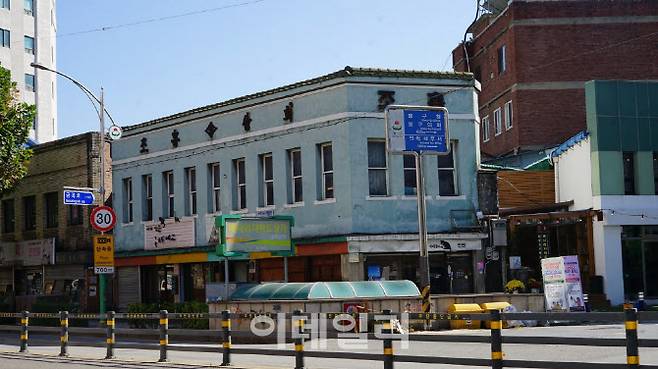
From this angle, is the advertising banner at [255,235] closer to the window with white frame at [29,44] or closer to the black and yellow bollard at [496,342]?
the black and yellow bollard at [496,342]

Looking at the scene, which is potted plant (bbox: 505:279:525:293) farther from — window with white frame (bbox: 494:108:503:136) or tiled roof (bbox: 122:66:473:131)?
window with white frame (bbox: 494:108:503:136)

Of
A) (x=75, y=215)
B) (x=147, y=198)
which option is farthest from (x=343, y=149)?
(x=75, y=215)

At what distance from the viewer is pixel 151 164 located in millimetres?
37844

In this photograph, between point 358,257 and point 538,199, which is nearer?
point 358,257

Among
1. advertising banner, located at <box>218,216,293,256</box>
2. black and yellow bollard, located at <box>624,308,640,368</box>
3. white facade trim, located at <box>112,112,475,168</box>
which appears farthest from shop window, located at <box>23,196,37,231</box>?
black and yellow bollard, located at <box>624,308,640,368</box>

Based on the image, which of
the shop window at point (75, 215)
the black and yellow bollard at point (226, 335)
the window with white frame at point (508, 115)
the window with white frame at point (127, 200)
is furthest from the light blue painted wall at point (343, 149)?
the window with white frame at point (508, 115)

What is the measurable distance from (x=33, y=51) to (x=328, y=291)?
202 feet

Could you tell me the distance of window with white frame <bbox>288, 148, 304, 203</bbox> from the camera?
32219 mm

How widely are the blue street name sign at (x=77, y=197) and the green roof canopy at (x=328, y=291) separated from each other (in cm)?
663

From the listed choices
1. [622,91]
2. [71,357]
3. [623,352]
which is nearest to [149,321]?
[71,357]

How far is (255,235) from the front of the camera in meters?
28.3

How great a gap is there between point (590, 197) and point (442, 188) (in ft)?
22.1

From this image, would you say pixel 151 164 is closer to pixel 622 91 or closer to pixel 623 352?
pixel 622 91

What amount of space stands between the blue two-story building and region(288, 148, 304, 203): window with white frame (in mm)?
34
